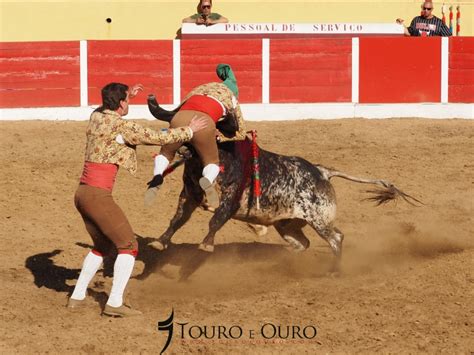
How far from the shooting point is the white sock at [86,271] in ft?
25.6

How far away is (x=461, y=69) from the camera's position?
16.2 meters

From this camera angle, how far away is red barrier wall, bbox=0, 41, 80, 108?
1600 centimetres

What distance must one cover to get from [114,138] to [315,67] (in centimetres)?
894

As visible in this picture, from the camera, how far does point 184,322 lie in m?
7.51

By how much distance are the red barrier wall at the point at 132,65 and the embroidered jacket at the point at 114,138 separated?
8409mm

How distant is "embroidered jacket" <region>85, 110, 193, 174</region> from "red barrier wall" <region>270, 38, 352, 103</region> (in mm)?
8659

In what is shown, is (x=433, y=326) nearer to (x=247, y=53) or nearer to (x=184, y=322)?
(x=184, y=322)

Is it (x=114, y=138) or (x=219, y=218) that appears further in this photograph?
(x=219, y=218)

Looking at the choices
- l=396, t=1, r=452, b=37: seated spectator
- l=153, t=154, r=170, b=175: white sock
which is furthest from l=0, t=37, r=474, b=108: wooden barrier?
l=153, t=154, r=170, b=175: white sock

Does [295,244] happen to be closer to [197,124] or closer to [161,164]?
[161,164]

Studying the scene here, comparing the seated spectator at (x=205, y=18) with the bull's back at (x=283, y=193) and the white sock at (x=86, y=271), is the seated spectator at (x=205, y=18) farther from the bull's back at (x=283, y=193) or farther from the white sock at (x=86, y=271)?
the white sock at (x=86, y=271)

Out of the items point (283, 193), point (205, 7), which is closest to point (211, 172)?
point (283, 193)

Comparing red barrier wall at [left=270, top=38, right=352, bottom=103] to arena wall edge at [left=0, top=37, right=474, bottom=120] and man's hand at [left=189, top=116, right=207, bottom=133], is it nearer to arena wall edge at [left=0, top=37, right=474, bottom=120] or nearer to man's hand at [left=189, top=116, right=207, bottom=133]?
arena wall edge at [left=0, top=37, right=474, bottom=120]
